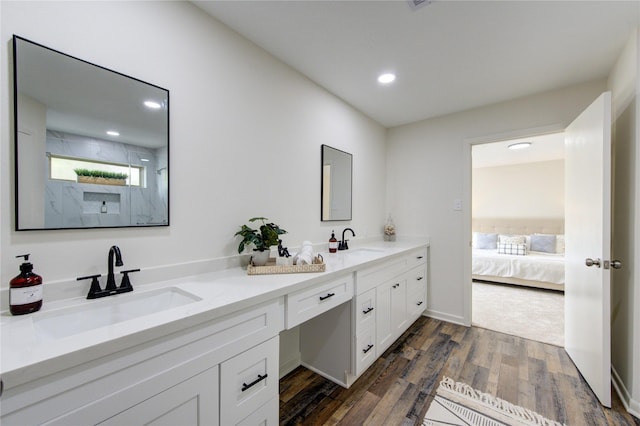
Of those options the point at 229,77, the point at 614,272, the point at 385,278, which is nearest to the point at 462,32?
the point at 229,77

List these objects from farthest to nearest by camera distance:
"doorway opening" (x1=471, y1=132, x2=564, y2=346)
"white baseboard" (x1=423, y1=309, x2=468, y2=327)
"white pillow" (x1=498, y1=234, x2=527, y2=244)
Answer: "white pillow" (x1=498, y1=234, x2=527, y2=244), "doorway opening" (x1=471, y1=132, x2=564, y2=346), "white baseboard" (x1=423, y1=309, x2=468, y2=327)

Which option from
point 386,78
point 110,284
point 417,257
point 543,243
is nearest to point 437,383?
point 417,257

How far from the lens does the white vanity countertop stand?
25.1 inches

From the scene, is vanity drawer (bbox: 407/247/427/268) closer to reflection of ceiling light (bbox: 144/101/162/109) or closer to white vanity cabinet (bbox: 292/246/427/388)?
white vanity cabinet (bbox: 292/246/427/388)

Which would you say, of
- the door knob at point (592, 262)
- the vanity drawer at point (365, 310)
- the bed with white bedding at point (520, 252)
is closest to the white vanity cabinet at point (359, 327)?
the vanity drawer at point (365, 310)

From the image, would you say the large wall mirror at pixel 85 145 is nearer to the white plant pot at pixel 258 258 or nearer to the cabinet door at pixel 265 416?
the white plant pot at pixel 258 258

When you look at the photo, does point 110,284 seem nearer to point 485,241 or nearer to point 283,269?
point 283,269

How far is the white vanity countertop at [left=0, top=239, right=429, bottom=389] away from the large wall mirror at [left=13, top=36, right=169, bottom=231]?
364 mm

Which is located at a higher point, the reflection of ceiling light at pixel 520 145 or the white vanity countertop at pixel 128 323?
the reflection of ceiling light at pixel 520 145

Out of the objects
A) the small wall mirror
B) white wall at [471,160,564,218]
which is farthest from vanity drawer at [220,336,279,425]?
white wall at [471,160,564,218]

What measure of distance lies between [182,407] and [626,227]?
2789 millimetres

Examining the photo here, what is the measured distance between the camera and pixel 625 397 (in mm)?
1666

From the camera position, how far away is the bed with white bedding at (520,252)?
4105mm

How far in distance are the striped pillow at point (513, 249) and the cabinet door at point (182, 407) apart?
5.41 meters
